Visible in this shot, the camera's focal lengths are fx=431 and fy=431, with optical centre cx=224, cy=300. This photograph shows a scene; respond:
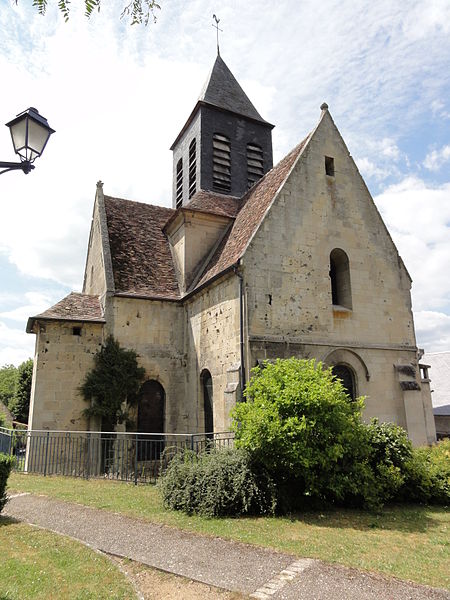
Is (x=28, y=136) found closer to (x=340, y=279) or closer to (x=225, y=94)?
(x=340, y=279)

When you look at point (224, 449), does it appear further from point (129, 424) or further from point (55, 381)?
point (55, 381)

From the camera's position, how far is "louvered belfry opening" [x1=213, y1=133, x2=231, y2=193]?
21.2 meters

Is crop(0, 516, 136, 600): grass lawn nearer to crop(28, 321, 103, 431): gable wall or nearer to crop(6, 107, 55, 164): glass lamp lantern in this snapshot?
crop(6, 107, 55, 164): glass lamp lantern

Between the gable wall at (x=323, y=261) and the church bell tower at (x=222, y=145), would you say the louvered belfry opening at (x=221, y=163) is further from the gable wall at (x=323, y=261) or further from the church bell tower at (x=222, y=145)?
the gable wall at (x=323, y=261)

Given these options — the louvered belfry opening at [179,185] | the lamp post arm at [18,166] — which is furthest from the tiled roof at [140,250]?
the lamp post arm at [18,166]

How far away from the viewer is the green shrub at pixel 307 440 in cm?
864

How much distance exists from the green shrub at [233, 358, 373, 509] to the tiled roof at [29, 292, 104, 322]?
8.40 m

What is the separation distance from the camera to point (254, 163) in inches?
890

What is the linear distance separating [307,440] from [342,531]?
172cm

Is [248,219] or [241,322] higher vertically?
[248,219]

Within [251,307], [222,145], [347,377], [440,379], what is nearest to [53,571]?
[251,307]

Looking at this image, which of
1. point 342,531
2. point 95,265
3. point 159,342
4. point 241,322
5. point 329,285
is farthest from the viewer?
point 95,265

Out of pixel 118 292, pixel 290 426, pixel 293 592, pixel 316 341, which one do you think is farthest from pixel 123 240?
pixel 293 592

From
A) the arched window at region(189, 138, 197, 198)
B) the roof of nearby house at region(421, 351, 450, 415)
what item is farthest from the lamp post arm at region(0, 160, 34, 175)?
Result: the roof of nearby house at region(421, 351, 450, 415)
